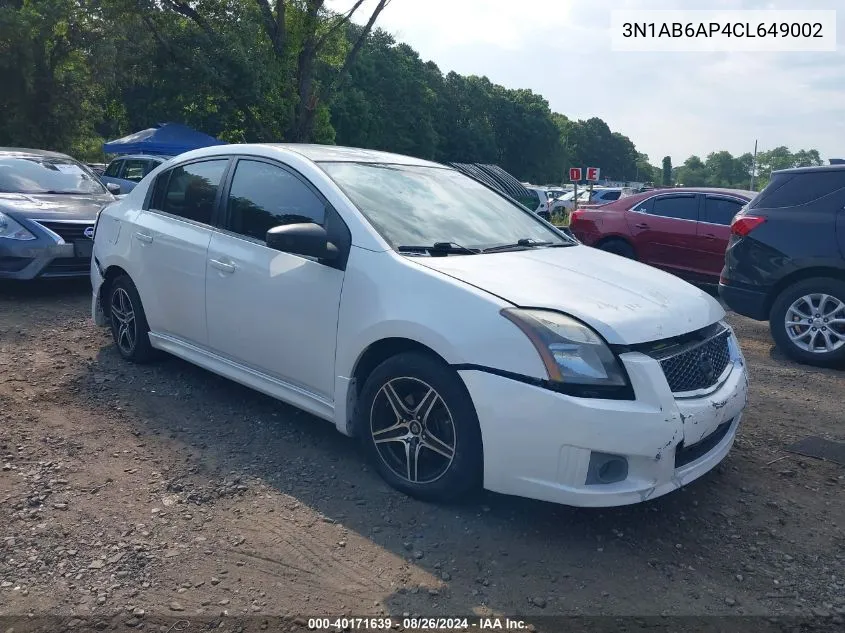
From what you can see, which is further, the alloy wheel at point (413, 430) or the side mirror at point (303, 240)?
the side mirror at point (303, 240)

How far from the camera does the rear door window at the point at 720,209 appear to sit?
10.3m

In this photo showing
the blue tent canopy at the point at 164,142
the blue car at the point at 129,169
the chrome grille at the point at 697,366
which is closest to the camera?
the chrome grille at the point at 697,366

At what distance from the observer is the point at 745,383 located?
3.91 metres

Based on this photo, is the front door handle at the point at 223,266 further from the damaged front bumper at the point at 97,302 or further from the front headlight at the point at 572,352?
the front headlight at the point at 572,352

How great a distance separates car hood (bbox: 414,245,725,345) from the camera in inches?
132

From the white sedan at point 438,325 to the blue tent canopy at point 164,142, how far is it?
15.7 metres

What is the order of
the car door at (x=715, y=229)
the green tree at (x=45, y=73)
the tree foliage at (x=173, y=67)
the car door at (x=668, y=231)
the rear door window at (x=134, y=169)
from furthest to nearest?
the green tree at (x=45, y=73)
the tree foliage at (x=173, y=67)
the rear door window at (x=134, y=169)
the car door at (x=668, y=231)
the car door at (x=715, y=229)

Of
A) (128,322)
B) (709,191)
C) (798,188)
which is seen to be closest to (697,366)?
(128,322)

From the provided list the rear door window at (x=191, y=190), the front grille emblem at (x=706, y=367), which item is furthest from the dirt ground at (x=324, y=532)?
the rear door window at (x=191, y=190)

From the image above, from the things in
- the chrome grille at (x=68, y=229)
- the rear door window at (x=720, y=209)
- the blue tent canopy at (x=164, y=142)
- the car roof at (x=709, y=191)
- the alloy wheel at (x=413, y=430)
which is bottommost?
the alloy wheel at (x=413, y=430)

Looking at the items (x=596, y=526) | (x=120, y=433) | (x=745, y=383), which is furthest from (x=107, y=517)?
(x=745, y=383)

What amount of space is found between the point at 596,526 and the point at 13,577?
243 cm

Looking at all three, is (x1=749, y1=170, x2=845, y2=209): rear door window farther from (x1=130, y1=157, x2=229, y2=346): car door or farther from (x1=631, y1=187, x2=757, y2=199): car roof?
(x1=130, y1=157, x2=229, y2=346): car door

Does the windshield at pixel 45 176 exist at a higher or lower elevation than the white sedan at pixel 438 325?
higher
